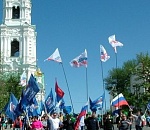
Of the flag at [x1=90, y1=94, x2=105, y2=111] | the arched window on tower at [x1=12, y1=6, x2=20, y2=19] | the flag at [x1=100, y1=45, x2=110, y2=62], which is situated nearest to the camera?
the flag at [x1=90, y1=94, x2=105, y2=111]

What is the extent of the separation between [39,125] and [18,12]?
77.4 m

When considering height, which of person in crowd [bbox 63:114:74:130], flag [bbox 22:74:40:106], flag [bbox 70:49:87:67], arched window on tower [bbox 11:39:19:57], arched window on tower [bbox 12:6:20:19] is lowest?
person in crowd [bbox 63:114:74:130]

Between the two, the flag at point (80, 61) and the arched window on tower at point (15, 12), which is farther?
the arched window on tower at point (15, 12)

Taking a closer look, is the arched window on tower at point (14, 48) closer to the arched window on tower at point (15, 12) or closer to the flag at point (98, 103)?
the arched window on tower at point (15, 12)

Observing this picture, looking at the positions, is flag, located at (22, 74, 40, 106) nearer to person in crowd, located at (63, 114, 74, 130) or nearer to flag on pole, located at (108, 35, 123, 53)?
person in crowd, located at (63, 114, 74, 130)

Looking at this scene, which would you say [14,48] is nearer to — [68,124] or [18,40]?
[18,40]

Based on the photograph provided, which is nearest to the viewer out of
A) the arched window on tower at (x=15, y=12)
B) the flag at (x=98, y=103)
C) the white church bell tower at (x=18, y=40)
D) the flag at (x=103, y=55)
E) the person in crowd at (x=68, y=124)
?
the person in crowd at (x=68, y=124)

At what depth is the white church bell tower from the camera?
304ft

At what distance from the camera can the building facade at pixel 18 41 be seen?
9275 centimetres

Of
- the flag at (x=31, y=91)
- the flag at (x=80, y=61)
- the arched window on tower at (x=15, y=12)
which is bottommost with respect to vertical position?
the flag at (x=31, y=91)

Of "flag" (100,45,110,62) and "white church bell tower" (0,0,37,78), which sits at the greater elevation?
"white church bell tower" (0,0,37,78)

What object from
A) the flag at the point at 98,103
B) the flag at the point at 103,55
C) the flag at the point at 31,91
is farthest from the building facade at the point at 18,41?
the flag at the point at 31,91

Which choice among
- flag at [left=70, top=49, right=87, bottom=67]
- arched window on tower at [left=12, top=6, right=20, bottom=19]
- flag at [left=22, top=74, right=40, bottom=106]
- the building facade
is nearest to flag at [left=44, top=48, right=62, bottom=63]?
flag at [left=70, top=49, right=87, bottom=67]

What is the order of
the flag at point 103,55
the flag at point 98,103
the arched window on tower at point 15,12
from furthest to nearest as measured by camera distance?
the arched window on tower at point 15,12, the flag at point 103,55, the flag at point 98,103
